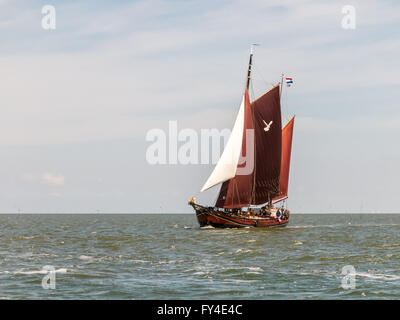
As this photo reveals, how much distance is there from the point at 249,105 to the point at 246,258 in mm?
38423

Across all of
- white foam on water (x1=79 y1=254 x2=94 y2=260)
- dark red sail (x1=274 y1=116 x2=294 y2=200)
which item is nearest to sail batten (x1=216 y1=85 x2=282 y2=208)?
dark red sail (x1=274 y1=116 x2=294 y2=200)

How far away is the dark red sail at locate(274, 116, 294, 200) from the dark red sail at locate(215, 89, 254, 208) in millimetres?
11258

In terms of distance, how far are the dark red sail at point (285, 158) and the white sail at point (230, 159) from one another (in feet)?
48.7

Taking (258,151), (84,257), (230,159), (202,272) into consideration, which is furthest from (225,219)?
(202,272)

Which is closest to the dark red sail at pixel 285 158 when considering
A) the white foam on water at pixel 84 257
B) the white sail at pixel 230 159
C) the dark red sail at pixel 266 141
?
the dark red sail at pixel 266 141

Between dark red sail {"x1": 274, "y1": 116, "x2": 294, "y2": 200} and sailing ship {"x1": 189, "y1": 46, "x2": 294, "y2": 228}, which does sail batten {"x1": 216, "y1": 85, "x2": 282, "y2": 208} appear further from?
dark red sail {"x1": 274, "y1": 116, "x2": 294, "y2": 200}

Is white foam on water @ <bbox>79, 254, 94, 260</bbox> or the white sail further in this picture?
the white sail

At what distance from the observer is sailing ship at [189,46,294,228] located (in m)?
75.2

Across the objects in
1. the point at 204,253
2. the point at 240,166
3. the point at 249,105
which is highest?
the point at 249,105

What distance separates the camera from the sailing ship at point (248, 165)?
7525 cm

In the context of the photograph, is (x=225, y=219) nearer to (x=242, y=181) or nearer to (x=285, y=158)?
(x=242, y=181)

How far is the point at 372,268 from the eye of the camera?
1353 inches
